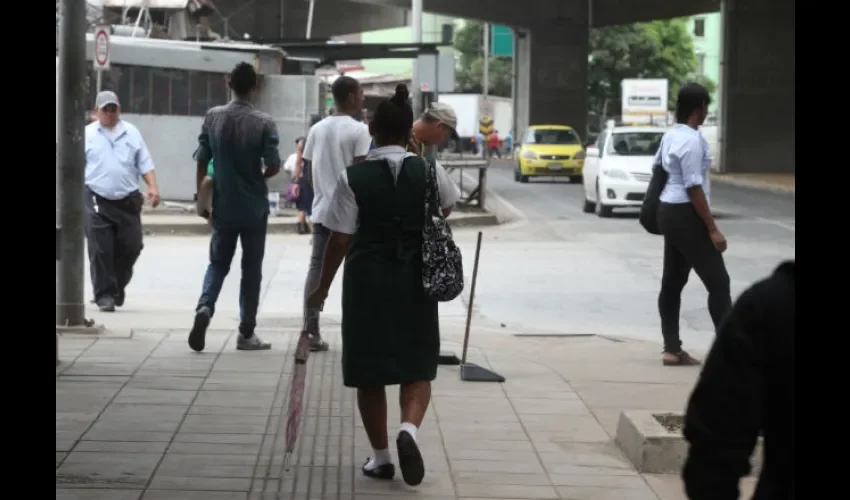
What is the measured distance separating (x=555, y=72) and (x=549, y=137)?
16.4 metres

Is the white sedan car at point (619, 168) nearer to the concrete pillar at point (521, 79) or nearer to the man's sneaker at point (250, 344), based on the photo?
the man's sneaker at point (250, 344)

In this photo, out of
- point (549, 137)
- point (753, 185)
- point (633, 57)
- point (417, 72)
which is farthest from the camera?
point (633, 57)

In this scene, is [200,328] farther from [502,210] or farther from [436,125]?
[502,210]

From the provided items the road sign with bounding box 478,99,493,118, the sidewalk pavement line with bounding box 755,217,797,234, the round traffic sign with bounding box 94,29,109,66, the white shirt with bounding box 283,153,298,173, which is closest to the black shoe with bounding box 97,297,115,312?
the round traffic sign with bounding box 94,29,109,66

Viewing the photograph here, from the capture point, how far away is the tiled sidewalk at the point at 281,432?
6.06m

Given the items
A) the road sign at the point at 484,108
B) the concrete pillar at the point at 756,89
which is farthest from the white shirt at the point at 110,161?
the road sign at the point at 484,108

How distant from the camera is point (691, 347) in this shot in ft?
34.7

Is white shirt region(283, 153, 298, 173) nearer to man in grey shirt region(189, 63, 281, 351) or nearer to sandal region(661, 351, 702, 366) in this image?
man in grey shirt region(189, 63, 281, 351)

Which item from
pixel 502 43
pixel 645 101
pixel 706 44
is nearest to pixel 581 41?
pixel 645 101

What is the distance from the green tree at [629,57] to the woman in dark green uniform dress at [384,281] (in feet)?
237

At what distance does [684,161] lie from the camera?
884 centimetres

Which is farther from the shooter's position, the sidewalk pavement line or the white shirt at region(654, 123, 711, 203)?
the sidewalk pavement line

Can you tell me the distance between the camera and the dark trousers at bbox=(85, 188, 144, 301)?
11117 mm

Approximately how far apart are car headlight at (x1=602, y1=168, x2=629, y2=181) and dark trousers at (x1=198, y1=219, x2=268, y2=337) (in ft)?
Answer: 54.5
